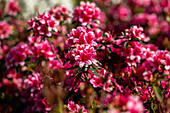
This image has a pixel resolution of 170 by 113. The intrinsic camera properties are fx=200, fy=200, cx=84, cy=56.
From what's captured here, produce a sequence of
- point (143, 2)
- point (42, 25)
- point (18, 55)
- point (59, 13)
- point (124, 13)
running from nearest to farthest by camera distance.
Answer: point (42, 25)
point (18, 55)
point (59, 13)
point (143, 2)
point (124, 13)

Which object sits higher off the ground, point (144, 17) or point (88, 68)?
point (144, 17)

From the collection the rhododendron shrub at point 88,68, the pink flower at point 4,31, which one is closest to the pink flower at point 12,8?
the pink flower at point 4,31

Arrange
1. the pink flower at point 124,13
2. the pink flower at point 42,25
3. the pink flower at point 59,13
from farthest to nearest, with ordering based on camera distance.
A: the pink flower at point 124,13 < the pink flower at point 59,13 < the pink flower at point 42,25

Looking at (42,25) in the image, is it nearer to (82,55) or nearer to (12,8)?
(82,55)

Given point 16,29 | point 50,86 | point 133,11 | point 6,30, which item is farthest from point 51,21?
point 133,11

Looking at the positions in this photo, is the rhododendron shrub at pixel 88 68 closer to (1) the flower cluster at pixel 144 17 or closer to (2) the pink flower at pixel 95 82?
(2) the pink flower at pixel 95 82

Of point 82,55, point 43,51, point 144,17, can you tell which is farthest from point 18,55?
point 144,17

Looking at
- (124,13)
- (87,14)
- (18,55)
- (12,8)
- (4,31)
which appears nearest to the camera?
(87,14)

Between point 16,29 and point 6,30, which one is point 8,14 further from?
point 6,30

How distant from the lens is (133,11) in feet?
13.1

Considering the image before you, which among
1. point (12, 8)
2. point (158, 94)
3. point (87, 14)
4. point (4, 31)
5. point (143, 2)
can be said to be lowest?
point (158, 94)

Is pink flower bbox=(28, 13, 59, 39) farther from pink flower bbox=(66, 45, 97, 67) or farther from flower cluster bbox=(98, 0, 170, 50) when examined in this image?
flower cluster bbox=(98, 0, 170, 50)

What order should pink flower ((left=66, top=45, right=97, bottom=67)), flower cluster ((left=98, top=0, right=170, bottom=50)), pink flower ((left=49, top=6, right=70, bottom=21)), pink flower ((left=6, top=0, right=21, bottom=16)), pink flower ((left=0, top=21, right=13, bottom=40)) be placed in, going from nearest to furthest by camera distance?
1. pink flower ((left=66, top=45, right=97, bottom=67))
2. pink flower ((left=49, top=6, right=70, bottom=21))
3. pink flower ((left=0, top=21, right=13, bottom=40))
4. flower cluster ((left=98, top=0, right=170, bottom=50))
5. pink flower ((left=6, top=0, right=21, bottom=16))

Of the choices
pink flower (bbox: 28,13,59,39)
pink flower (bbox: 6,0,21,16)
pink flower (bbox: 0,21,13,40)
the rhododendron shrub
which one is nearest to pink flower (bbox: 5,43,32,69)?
the rhododendron shrub
